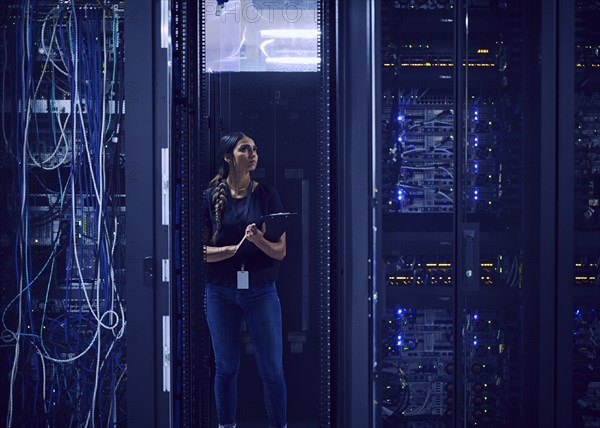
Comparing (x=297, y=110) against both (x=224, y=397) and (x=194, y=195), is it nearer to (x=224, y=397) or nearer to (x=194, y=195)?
(x=194, y=195)

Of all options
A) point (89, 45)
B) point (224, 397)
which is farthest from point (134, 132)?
point (224, 397)

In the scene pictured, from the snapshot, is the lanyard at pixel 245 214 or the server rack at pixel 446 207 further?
the server rack at pixel 446 207

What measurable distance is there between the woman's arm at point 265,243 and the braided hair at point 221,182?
0.46ft

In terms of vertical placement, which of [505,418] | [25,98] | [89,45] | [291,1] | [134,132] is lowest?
[505,418]

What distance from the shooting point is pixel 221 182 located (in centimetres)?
248

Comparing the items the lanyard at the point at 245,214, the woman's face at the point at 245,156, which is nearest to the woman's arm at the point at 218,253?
the lanyard at the point at 245,214

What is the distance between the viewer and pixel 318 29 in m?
2.53

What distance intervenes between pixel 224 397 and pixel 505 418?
133cm

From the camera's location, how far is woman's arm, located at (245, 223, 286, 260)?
2479mm

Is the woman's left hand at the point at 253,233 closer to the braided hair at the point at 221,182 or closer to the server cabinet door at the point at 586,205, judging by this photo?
the braided hair at the point at 221,182

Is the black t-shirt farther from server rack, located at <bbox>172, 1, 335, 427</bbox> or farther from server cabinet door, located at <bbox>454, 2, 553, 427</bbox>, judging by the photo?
server cabinet door, located at <bbox>454, 2, 553, 427</bbox>

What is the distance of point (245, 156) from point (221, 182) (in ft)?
0.55

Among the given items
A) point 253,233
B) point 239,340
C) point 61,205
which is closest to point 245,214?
point 253,233

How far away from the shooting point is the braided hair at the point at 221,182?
8.09 feet
